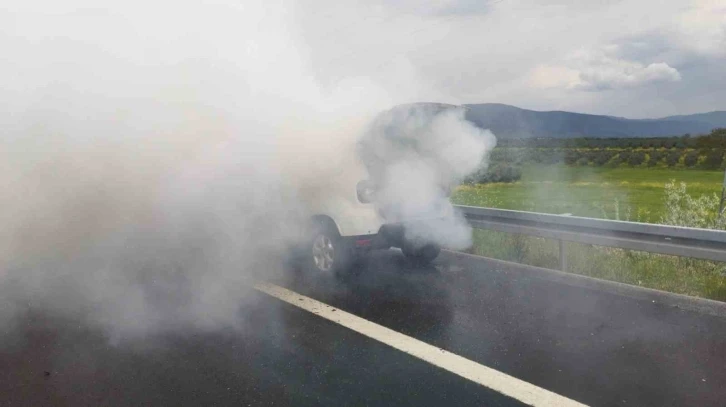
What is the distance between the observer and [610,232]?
6887 mm

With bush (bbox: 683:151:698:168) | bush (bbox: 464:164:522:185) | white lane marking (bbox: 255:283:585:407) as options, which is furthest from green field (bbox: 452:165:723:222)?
bush (bbox: 683:151:698:168)

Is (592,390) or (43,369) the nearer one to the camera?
(592,390)

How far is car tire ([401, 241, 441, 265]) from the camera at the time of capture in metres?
7.98

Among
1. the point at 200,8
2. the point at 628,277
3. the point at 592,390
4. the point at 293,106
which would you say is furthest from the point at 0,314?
the point at 628,277

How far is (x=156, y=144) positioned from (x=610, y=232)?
19.5ft

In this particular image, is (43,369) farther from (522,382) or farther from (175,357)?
(522,382)

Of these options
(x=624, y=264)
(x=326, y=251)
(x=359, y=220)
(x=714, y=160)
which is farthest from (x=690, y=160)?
(x=326, y=251)

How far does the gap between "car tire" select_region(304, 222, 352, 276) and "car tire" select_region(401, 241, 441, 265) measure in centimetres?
102

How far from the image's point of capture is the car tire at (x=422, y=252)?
26.2 ft

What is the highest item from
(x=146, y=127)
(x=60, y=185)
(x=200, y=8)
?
(x=200, y=8)

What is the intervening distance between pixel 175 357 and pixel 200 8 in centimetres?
553

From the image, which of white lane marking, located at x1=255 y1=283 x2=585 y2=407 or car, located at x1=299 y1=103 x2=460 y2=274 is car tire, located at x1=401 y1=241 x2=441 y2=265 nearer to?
car, located at x1=299 y1=103 x2=460 y2=274

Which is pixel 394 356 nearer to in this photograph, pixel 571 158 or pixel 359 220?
pixel 359 220

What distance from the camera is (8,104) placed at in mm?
7852
